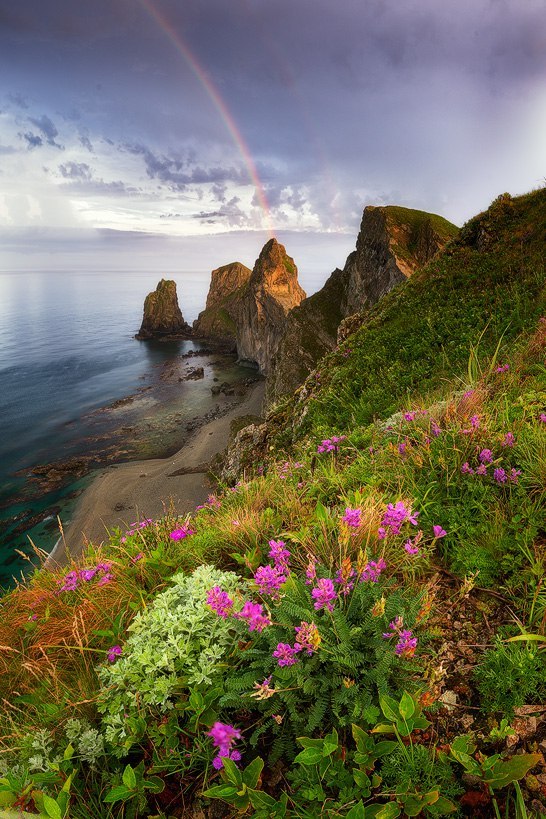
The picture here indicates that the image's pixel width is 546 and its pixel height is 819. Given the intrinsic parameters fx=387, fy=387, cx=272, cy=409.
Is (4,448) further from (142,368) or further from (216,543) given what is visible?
(216,543)

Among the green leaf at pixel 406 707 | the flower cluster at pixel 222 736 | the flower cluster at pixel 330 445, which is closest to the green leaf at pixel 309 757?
the flower cluster at pixel 222 736

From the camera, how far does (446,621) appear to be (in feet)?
8.61

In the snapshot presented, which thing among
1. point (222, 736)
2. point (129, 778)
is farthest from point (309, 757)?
point (129, 778)

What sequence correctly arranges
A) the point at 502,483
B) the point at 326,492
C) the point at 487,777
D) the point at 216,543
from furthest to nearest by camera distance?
the point at 326,492 → the point at 216,543 → the point at 502,483 → the point at 487,777

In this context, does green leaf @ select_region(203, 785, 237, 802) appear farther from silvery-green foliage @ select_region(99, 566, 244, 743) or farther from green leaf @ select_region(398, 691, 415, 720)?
green leaf @ select_region(398, 691, 415, 720)

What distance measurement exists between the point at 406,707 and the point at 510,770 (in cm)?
44

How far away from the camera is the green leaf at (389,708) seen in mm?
1740

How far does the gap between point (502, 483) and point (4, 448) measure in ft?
199

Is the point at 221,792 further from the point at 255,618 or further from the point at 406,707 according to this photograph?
the point at 406,707

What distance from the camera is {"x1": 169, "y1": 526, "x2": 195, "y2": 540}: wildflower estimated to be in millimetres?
4016

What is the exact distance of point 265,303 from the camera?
95375mm

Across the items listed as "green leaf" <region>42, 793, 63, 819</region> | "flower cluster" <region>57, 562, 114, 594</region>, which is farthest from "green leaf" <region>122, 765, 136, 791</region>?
"flower cluster" <region>57, 562, 114, 594</region>

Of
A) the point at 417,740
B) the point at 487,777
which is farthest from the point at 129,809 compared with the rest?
the point at 487,777

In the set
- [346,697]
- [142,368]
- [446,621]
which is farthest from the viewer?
[142,368]
